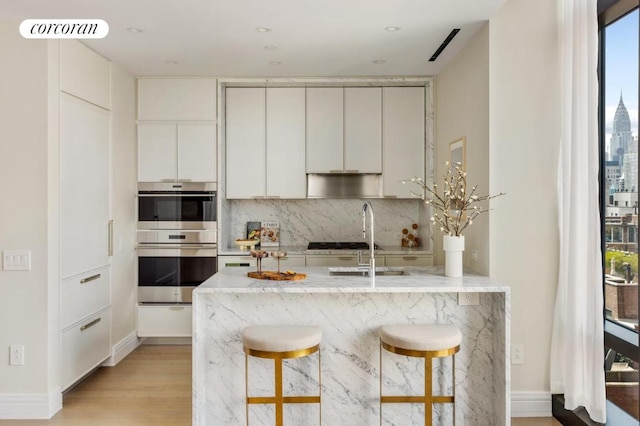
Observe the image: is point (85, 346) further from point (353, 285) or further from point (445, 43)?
point (445, 43)

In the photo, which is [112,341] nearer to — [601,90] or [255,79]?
[255,79]

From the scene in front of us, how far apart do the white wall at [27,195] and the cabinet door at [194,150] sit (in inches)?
61.1

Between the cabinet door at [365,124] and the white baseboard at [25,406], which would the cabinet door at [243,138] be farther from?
the white baseboard at [25,406]

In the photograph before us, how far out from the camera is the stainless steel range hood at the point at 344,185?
486cm

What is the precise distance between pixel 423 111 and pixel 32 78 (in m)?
3.38

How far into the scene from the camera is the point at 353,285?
106 inches

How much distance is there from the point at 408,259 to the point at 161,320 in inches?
98.6

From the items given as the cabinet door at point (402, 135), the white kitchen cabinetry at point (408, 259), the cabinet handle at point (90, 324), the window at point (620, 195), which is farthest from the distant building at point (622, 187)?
the cabinet handle at point (90, 324)

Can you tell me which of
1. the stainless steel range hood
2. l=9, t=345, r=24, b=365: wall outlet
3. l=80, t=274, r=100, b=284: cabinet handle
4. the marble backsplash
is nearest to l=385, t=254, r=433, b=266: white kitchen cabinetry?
the marble backsplash

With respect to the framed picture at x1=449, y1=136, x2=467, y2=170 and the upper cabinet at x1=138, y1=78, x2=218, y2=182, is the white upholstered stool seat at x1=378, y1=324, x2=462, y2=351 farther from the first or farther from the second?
the upper cabinet at x1=138, y1=78, x2=218, y2=182

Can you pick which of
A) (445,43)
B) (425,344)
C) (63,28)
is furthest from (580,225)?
(63,28)

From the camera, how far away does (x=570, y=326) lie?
9.35ft

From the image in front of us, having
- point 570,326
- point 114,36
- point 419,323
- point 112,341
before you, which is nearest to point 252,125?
point 114,36

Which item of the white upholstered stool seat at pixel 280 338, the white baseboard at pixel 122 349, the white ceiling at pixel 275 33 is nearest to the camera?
the white upholstered stool seat at pixel 280 338
